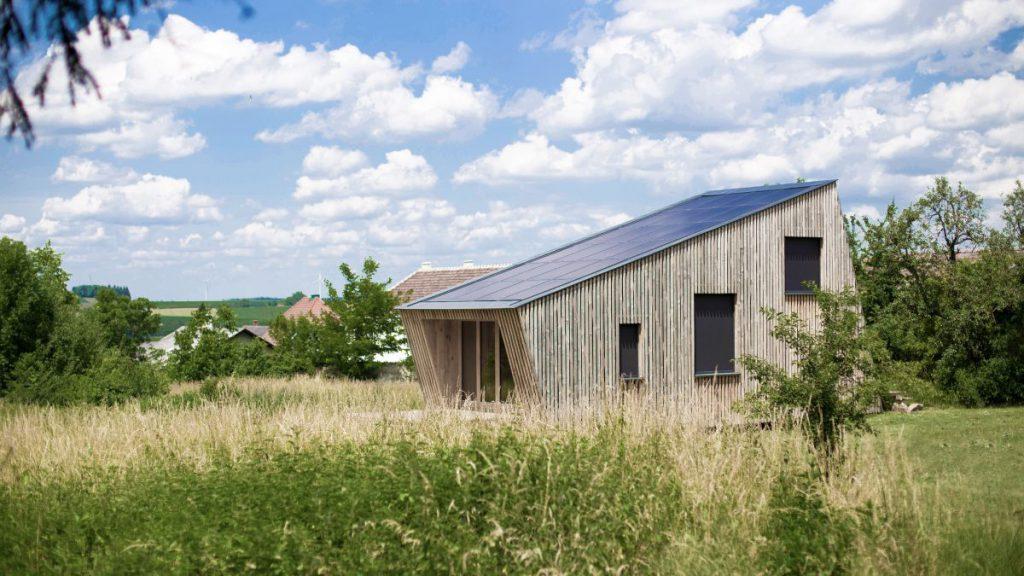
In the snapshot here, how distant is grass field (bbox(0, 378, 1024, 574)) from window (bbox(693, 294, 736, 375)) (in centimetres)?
782

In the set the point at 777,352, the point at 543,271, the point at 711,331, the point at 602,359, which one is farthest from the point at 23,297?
the point at 777,352

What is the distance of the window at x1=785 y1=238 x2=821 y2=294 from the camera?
18.6 metres

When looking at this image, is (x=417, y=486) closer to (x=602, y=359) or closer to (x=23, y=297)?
(x=602, y=359)

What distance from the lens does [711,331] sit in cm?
1736

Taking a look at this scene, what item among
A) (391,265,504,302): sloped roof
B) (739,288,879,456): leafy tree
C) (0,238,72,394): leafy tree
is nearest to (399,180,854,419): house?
(739,288,879,456): leafy tree

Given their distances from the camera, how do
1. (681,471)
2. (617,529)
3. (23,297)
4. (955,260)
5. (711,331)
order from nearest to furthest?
(617,529) < (681,471) < (711,331) < (23,297) < (955,260)

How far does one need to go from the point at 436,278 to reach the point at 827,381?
2461 centimetres

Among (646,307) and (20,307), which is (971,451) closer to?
(646,307)

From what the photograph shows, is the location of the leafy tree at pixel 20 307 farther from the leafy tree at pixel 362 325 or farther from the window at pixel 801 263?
the window at pixel 801 263

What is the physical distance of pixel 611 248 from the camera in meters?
18.5

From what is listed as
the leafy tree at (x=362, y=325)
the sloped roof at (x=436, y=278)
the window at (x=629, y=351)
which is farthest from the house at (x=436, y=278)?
the window at (x=629, y=351)

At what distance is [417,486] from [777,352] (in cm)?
1256

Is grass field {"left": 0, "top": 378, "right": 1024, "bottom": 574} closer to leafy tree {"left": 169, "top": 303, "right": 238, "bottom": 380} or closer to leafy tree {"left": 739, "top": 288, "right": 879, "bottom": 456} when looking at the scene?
leafy tree {"left": 739, "top": 288, "right": 879, "bottom": 456}

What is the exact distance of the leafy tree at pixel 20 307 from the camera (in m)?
19.4
